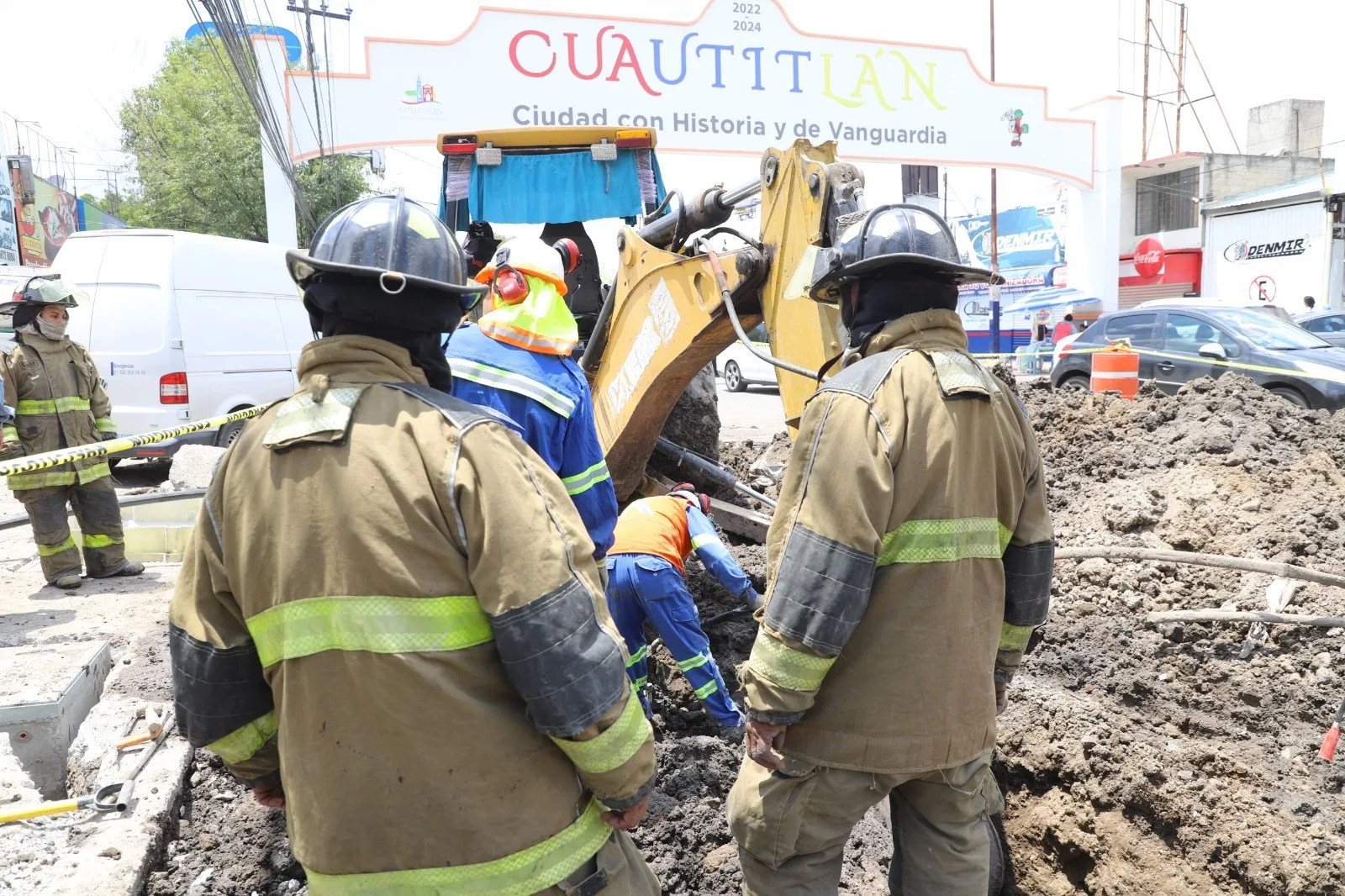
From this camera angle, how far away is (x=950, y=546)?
2201 mm

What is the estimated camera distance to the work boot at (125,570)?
22.9ft

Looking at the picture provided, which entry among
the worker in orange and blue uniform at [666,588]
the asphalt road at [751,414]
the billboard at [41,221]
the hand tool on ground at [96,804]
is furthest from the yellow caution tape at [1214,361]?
the billboard at [41,221]

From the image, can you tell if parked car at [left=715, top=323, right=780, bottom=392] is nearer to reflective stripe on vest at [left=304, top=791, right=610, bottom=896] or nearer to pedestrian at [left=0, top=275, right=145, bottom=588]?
pedestrian at [left=0, top=275, right=145, bottom=588]

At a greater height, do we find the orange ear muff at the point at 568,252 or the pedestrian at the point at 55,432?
the orange ear muff at the point at 568,252

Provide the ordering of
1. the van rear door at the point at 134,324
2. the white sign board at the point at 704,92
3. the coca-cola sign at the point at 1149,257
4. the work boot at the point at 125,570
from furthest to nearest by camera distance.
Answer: the coca-cola sign at the point at 1149,257, the white sign board at the point at 704,92, the van rear door at the point at 134,324, the work boot at the point at 125,570

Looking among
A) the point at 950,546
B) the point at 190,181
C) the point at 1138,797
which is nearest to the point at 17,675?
the point at 950,546

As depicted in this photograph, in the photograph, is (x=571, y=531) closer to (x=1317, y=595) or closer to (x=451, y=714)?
(x=451, y=714)

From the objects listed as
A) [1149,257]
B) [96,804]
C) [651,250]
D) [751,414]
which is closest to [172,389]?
[651,250]

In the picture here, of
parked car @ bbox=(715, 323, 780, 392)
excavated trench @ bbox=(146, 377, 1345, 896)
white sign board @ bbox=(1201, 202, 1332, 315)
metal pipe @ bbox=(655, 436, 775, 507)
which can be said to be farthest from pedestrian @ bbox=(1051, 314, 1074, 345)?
metal pipe @ bbox=(655, 436, 775, 507)

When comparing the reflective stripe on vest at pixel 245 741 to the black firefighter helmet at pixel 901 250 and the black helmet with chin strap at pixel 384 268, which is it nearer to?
the black helmet with chin strap at pixel 384 268

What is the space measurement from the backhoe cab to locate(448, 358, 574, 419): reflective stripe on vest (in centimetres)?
90

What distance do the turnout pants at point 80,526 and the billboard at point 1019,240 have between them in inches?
1072

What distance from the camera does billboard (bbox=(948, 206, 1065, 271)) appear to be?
30.8 meters

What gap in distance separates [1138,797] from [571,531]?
8.24ft
